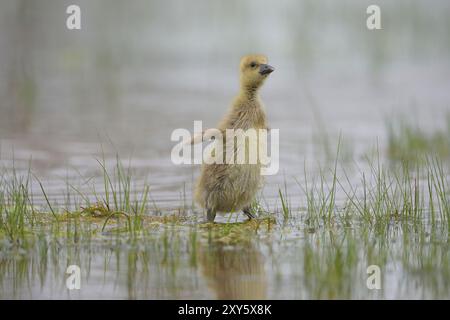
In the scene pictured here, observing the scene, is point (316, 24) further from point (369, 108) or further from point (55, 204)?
point (55, 204)

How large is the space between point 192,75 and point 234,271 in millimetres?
14633

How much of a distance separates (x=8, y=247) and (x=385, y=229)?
121 inches

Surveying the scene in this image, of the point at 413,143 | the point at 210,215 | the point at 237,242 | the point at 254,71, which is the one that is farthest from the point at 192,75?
the point at 237,242

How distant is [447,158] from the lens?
1223 centimetres

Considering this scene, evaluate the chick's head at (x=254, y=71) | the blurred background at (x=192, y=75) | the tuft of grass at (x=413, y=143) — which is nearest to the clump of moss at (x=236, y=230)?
the chick's head at (x=254, y=71)

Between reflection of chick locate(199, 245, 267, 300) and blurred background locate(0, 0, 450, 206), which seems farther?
blurred background locate(0, 0, 450, 206)

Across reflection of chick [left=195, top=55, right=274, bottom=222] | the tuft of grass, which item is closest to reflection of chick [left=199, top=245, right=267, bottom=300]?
reflection of chick [left=195, top=55, right=274, bottom=222]

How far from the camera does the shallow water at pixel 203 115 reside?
265 inches

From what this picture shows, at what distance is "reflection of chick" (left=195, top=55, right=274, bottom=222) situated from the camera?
8445mm

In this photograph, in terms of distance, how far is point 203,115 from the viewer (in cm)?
1600

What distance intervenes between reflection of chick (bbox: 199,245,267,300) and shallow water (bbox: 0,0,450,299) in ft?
0.05

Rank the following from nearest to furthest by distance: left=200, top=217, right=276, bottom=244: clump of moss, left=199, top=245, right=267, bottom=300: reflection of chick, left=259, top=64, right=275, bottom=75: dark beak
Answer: left=199, top=245, right=267, bottom=300: reflection of chick < left=200, top=217, right=276, bottom=244: clump of moss < left=259, top=64, right=275, bottom=75: dark beak

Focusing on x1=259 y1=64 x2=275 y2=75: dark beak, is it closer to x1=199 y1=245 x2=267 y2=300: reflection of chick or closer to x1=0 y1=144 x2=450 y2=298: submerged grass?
x1=0 y1=144 x2=450 y2=298: submerged grass

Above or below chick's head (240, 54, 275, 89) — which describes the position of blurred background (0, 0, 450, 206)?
above
